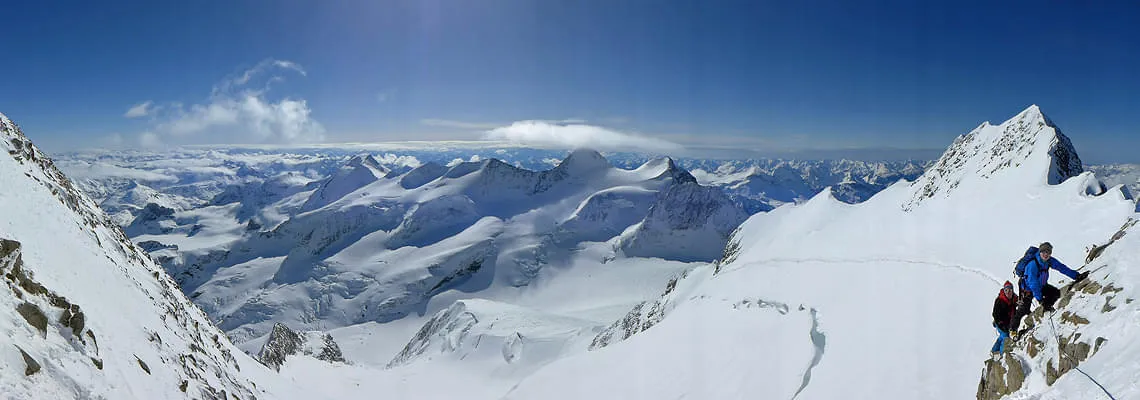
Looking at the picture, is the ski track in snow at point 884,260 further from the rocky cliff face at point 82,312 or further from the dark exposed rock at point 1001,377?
the rocky cliff face at point 82,312

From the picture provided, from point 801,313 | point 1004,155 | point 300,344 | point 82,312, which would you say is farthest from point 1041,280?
point 300,344

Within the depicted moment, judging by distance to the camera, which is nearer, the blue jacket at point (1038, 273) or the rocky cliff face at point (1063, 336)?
the rocky cliff face at point (1063, 336)

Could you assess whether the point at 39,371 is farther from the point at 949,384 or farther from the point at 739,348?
the point at 739,348

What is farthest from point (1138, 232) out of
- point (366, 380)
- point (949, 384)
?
point (366, 380)

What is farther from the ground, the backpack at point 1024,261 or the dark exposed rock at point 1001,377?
the backpack at point 1024,261

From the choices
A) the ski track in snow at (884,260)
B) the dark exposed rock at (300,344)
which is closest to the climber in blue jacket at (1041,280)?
the ski track in snow at (884,260)

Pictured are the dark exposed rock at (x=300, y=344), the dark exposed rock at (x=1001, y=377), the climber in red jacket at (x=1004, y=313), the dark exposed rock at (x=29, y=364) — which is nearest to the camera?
the dark exposed rock at (x=29, y=364)
